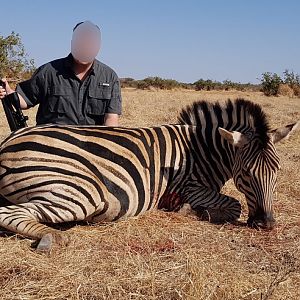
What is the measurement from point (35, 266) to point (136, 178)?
54.8 inches

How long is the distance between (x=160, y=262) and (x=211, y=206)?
136cm

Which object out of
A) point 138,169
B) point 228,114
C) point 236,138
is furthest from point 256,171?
point 138,169

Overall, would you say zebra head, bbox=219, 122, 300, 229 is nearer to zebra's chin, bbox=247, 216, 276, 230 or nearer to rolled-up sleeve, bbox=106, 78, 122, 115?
zebra's chin, bbox=247, 216, 276, 230

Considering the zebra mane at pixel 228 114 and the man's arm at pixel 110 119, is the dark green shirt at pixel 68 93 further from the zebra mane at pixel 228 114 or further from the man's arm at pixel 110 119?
the zebra mane at pixel 228 114

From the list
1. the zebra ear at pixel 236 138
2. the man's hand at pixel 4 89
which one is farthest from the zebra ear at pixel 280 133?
the man's hand at pixel 4 89

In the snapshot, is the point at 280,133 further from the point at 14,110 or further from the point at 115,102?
the point at 14,110

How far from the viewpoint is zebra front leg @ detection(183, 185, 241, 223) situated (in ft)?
14.3

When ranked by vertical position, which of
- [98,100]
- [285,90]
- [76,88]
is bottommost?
[285,90]

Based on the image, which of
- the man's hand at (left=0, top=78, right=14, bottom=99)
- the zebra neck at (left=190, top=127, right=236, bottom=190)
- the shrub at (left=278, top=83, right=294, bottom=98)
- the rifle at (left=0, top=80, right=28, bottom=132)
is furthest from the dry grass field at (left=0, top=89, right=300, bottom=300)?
the shrub at (left=278, top=83, right=294, bottom=98)

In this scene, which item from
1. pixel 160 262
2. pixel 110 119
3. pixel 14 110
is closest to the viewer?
pixel 160 262

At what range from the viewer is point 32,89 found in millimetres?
5285

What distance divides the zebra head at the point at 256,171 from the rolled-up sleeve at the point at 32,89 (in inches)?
81.3

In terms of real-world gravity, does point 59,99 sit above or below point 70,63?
below

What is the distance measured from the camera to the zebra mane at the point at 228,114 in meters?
4.52
